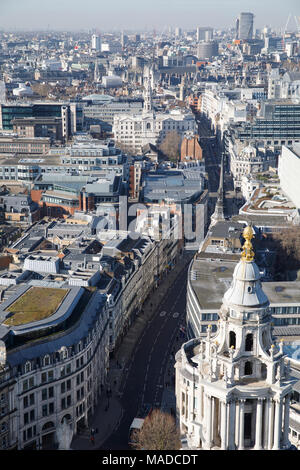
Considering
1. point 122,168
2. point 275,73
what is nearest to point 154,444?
point 122,168

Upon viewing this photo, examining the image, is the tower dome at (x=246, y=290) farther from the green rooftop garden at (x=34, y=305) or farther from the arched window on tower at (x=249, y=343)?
the green rooftop garden at (x=34, y=305)

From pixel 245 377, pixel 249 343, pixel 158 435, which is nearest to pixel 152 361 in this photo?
pixel 158 435

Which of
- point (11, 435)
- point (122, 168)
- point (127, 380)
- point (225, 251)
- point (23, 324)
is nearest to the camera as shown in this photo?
point (11, 435)

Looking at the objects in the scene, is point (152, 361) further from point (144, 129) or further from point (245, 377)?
point (144, 129)

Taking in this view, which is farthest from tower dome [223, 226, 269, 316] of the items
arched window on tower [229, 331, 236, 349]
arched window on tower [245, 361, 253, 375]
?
arched window on tower [245, 361, 253, 375]

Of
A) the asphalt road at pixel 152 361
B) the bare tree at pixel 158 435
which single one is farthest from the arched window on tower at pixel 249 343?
the asphalt road at pixel 152 361

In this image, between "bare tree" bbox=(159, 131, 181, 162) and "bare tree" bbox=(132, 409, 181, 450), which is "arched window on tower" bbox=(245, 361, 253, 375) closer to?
"bare tree" bbox=(132, 409, 181, 450)
